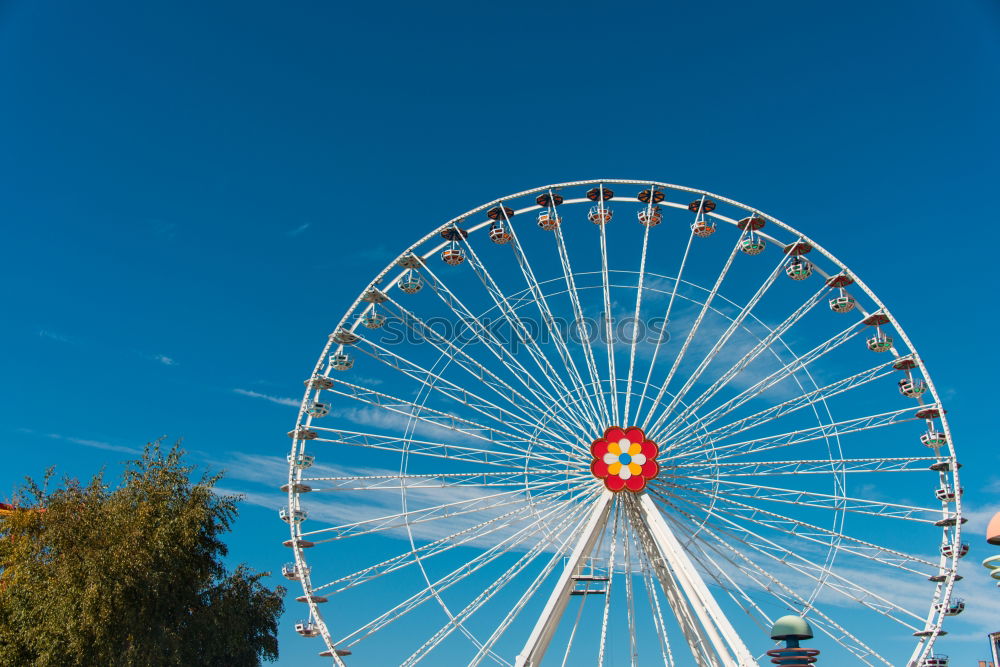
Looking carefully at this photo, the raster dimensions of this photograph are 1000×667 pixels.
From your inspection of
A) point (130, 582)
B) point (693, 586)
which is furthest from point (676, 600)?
point (130, 582)

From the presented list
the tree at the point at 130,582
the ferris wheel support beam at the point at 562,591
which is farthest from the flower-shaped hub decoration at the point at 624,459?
the tree at the point at 130,582

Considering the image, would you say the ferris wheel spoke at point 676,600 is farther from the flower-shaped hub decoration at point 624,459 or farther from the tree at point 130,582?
the tree at point 130,582

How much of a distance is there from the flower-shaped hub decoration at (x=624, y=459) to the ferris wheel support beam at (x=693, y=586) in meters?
0.66

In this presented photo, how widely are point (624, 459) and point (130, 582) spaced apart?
50.4 feet

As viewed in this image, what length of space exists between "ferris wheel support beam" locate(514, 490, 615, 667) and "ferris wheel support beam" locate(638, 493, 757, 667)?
1.27 meters

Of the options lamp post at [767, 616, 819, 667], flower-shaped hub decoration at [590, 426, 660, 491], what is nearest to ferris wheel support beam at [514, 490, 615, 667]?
flower-shaped hub decoration at [590, 426, 660, 491]

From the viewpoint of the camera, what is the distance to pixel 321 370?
2861cm

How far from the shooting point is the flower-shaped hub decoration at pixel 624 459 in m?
25.3

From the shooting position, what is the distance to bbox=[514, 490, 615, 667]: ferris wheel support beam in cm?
2289

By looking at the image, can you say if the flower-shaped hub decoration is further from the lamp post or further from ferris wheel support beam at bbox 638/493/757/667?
the lamp post

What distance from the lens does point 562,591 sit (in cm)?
2367

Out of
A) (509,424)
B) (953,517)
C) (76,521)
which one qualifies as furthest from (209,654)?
(953,517)

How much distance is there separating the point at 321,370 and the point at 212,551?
7450mm

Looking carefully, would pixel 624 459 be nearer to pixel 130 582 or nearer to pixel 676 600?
pixel 676 600
